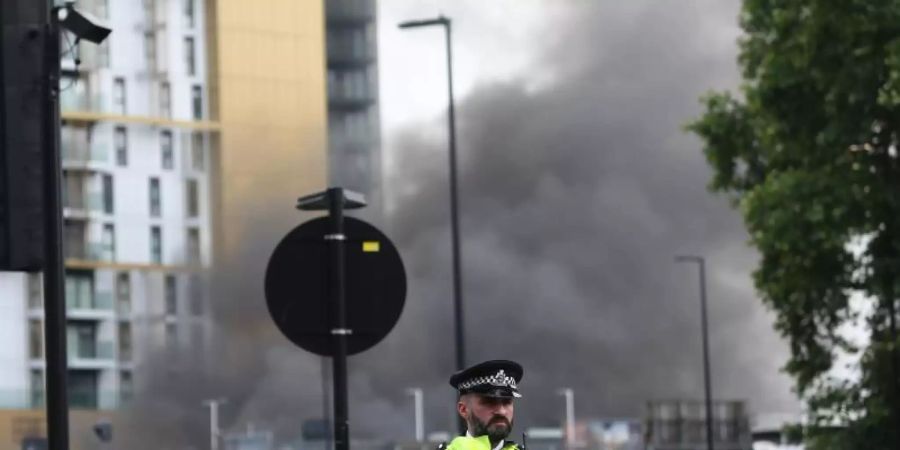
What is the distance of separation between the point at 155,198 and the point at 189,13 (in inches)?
280

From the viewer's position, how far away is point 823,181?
41.8 m

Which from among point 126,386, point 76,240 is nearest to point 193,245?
point 126,386

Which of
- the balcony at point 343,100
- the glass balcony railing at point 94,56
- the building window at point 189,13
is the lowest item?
the balcony at point 343,100

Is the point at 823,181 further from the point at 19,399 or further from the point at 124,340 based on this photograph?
the point at 19,399

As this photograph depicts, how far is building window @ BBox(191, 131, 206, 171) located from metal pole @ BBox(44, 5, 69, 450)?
70.1m

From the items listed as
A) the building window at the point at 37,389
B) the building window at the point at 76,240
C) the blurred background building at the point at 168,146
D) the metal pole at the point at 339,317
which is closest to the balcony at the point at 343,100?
the blurred background building at the point at 168,146

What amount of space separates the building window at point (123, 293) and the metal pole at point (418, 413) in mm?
12647

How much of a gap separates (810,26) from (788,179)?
103 inches

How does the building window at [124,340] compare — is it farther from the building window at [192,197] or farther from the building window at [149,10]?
the building window at [149,10]

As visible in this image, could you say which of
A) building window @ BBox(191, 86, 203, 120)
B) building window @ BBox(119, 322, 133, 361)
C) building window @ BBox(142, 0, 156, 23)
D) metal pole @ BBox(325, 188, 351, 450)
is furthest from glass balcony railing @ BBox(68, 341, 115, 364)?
metal pole @ BBox(325, 188, 351, 450)

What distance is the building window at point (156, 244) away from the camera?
8325cm

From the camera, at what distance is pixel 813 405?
4494 cm

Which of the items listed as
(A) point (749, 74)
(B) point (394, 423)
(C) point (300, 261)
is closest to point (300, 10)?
(B) point (394, 423)

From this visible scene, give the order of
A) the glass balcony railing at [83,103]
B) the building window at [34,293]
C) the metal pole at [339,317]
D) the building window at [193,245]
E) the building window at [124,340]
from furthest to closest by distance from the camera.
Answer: the glass balcony railing at [83,103], the building window at [34,293], the building window at [124,340], the building window at [193,245], the metal pole at [339,317]
